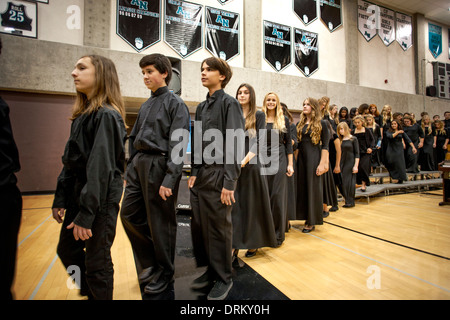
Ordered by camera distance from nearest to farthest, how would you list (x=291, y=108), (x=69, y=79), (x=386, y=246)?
(x=386, y=246), (x=69, y=79), (x=291, y=108)

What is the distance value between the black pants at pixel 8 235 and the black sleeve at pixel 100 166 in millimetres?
258

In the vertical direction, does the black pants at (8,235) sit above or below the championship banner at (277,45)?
below

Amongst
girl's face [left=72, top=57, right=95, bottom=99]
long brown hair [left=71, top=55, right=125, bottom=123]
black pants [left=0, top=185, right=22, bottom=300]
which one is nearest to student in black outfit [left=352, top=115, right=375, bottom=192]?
long brown hair [left=71, top=55, right=125, bottom=123]

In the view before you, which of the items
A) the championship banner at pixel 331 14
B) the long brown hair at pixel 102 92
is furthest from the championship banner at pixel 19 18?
the championship banner at pixel 331 14

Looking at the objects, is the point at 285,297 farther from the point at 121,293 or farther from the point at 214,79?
the point at 214,79

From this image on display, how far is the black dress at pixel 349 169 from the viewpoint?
187 inches

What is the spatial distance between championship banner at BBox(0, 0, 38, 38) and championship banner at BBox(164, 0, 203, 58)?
121 inches

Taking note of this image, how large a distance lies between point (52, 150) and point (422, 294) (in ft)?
23.8

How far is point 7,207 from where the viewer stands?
3.21ft

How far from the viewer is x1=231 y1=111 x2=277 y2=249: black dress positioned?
7.68 feet

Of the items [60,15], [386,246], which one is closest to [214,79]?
[386,246]

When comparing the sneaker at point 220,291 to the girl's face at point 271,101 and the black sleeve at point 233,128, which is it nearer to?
the black sleeve at point 233,128

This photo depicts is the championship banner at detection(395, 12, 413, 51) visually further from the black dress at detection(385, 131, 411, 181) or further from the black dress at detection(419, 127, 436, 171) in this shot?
the black dress at detection(385, 131, 411, 181)
